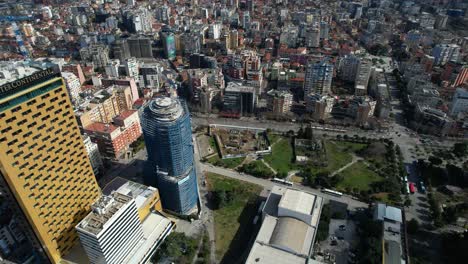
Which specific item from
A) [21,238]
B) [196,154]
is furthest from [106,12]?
[21,238]

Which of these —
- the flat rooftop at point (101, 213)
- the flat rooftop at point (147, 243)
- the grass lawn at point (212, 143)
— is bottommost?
the grass lawn at point (212, 143)

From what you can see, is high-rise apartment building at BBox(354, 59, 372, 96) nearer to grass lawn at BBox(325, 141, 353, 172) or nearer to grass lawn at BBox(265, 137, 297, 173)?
grass lawn at BBox(325, 141, 353, 172)

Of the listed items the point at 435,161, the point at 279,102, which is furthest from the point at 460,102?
the point at 279,102

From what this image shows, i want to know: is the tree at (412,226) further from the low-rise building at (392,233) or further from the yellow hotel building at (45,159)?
the yellow hotel building at (45,159)

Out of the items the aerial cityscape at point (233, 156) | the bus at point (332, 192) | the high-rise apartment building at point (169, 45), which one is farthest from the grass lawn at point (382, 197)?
the high-rise apartment building at point (169, 45)

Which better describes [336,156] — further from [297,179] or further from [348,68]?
[348,68]

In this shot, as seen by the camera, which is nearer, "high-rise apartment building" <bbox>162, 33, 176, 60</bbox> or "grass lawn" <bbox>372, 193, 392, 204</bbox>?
"grass lawn" <bbox>372, 193, 392, 204</bbox>

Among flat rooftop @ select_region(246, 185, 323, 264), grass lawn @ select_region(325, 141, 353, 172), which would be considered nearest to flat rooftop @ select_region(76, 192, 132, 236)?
flat rooftop @ select_region(246, 185, 323, 264)
